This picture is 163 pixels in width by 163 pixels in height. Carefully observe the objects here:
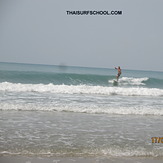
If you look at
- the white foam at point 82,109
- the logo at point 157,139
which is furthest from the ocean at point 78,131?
the logo at point 157,139

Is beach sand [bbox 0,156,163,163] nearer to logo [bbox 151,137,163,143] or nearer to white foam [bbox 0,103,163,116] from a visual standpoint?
logo [bbox 151,137,163,143]

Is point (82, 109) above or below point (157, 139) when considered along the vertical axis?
above

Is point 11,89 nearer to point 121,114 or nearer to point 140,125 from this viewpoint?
point 121,114

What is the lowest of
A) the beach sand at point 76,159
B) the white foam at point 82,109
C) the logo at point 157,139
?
the beach sand at point 76,159

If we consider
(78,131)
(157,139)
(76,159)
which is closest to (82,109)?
(78,131)

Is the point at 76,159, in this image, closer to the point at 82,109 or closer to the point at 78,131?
the point at 78,131

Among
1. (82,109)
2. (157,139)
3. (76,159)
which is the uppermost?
(82,109)

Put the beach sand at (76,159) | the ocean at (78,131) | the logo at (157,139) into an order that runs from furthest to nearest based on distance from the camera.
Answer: the logo at (157,139) → the ocean at (78,131) → the beach sand at (76,159)

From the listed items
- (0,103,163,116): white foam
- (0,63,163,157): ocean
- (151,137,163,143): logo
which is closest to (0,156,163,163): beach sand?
(0,63,163,157): ocean

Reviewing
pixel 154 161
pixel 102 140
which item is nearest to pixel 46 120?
pixel 102 140

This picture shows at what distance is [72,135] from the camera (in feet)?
16.9

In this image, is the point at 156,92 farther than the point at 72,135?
Yes

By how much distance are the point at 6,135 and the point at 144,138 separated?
3334mm

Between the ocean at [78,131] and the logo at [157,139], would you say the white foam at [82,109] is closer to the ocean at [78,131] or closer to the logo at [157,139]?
the ocean at [78,131]
